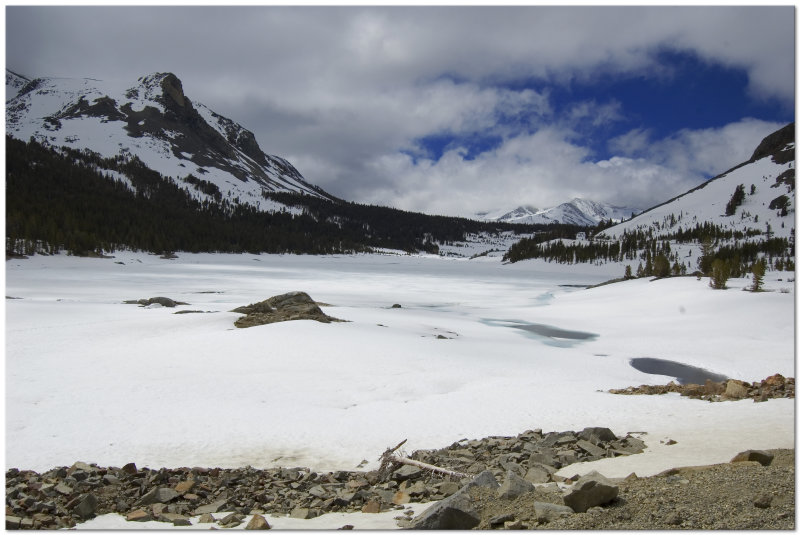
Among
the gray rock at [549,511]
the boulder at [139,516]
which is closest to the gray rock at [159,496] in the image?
the boulder at [139,516]

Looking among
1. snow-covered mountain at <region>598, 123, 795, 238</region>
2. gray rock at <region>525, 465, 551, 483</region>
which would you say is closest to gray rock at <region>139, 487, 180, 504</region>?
→ gray rock at <region>525, 465, 551, 483</region>

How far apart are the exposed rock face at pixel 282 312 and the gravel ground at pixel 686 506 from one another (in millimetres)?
13797

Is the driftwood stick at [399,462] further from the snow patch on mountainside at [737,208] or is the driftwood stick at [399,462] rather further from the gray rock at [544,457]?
the snow patch on mountainside at [737,208]

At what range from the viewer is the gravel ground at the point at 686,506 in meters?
3.48

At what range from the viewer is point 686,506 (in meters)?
3.67

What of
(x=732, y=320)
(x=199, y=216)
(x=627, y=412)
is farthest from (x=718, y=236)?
(x=199, y=216)

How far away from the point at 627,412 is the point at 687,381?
5487mm

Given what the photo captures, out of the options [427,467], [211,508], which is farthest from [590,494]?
[211,508]

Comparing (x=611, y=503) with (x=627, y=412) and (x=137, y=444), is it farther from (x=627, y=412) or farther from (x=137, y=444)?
(x=137, y=444)

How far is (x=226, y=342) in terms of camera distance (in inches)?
545

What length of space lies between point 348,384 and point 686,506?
27.6ft

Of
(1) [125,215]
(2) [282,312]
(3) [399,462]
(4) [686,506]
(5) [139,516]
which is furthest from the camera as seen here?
(1) [125,215]

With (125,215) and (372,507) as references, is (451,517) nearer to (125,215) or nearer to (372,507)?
(372,507)

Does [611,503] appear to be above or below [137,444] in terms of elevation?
above
